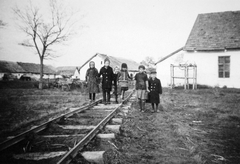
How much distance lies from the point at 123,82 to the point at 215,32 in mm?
14704

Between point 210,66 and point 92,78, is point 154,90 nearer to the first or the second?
point 92,78

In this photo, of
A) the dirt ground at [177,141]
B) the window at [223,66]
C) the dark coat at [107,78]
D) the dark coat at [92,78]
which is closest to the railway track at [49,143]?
the dirt ground at [177,141]

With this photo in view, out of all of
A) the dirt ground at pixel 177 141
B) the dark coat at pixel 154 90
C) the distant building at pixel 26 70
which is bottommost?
the dirt ground at pixel 177 141

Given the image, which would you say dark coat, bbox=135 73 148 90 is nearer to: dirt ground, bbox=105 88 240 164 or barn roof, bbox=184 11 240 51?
dirt ground, bbox=105 88 240 164

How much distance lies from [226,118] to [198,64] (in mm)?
13259

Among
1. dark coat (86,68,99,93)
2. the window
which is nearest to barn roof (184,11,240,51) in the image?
the window

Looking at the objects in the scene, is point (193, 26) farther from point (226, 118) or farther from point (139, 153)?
point (139, 153)

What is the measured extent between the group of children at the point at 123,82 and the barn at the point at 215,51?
12.2m

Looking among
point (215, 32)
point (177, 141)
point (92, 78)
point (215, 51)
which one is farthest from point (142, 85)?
point (215, 32)

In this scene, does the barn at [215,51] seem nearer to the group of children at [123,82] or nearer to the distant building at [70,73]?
the group of children at [123,82]

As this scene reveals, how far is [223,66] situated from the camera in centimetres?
1756

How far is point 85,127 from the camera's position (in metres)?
4.68

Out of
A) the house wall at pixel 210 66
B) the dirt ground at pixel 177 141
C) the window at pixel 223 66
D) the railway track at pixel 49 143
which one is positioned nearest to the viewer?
the railway track at pixel 49 143

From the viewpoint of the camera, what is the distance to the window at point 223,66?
1733 cm
